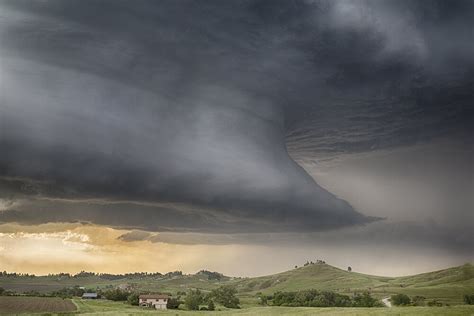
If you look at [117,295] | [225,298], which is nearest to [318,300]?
[225,298]

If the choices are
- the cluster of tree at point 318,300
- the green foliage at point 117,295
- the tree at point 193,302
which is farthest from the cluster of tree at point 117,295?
the cluster of tree at point 318,300

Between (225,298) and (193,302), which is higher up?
(225,298)

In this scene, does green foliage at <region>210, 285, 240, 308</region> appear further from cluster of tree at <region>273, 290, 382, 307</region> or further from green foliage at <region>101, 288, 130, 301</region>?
green foliage at <region>101, 288, 130, 301</region>

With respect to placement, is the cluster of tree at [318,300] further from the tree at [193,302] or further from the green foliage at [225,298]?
the tree at [193,302]

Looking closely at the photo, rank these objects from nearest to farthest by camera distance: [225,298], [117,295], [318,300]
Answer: [318,300] < [225,298] < [117,295]

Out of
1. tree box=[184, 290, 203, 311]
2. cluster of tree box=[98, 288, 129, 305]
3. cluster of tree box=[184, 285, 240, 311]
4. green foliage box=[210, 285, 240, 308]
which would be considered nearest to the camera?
tree box=[184, 290, 203, 311]

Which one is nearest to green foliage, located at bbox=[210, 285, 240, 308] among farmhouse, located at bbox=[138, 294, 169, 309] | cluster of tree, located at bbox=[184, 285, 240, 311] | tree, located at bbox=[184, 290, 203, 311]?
cluster of tree, located at bbox=[184, 285, 240, 311]

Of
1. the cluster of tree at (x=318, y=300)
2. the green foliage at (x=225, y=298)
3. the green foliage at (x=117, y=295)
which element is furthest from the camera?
the green foliage at (x=117, y=295)

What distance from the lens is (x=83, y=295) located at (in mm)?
193375

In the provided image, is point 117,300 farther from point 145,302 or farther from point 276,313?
point 276,313

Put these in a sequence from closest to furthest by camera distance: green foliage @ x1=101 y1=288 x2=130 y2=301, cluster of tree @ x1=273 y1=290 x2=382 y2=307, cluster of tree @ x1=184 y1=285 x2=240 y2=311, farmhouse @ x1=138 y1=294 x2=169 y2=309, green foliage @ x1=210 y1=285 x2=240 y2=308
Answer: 1. cluster of tree @ x1=184 y1=285 x2=240 y2=311
2. farmhouse @ x1=138 y1=294 x2=169 y2=309
3. cluster of tree @ x1=273 y1=290 x2=382 y2=307
4. green foliage @ x1=210 y1=285 x2=240 y2=308
5. green foliage @ x1=101 y1=288 x2=130 y2=301

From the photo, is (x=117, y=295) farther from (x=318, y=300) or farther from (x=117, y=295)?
(x=318, y=300)

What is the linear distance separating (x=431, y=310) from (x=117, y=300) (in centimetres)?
13245

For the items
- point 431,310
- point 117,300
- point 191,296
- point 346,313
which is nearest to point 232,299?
point 191,296
